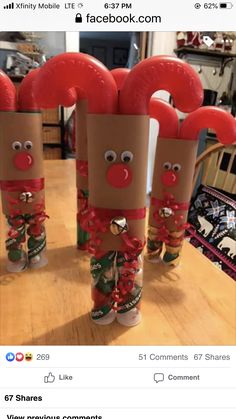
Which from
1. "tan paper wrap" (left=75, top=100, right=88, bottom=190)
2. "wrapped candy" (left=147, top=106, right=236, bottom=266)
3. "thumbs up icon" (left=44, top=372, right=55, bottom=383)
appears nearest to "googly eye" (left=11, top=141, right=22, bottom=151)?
"tan paper wrap" (left=75, top=100, right=88, bottom=190)

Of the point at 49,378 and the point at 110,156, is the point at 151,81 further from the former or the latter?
the point at 49,378

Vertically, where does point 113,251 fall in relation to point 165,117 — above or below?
below

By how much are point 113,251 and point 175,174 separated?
0.69 feet

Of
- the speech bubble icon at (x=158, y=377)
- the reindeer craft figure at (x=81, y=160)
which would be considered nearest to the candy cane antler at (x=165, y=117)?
the reindeer craft figure at (x=81, y=160)

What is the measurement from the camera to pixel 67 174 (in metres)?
1.14

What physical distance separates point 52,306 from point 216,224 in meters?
0.52

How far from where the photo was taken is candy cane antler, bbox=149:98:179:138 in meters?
0.55

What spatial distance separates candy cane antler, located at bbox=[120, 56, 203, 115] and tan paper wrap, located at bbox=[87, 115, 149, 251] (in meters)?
0.02

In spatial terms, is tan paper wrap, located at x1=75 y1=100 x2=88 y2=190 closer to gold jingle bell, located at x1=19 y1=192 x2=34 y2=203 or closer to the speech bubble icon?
gold jingle bell, located at x1=19 y1=192 x2=34 y2=203

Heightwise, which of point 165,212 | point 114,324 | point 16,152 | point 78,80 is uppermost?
point 78,80

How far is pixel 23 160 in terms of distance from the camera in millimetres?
525

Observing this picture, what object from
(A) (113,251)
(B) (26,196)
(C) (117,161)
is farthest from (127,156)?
(B) (26,196)
